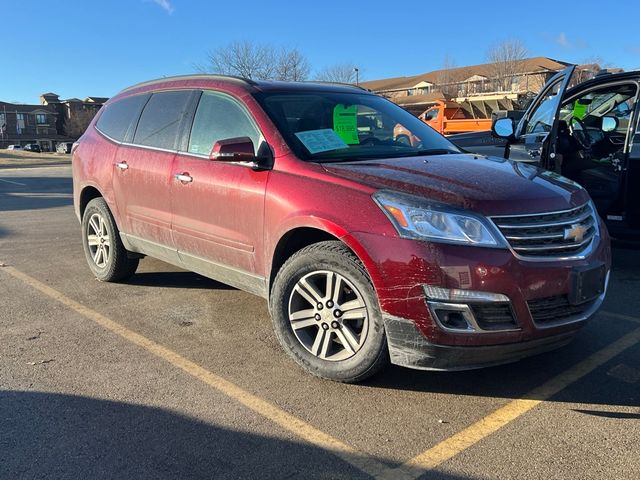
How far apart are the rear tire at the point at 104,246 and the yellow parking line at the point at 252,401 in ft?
2.00

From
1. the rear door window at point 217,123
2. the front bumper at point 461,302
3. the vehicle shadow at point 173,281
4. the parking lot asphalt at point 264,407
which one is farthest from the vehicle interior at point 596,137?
the vehicle shadow at point 173,281

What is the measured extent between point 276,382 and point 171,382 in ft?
2.09

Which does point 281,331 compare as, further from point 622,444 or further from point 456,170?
point 622,444

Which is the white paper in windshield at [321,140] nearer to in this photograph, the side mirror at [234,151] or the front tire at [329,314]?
the side mirror at [234,151]

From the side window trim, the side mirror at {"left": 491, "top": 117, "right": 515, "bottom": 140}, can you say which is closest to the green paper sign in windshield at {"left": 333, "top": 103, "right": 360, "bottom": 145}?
the side window trim

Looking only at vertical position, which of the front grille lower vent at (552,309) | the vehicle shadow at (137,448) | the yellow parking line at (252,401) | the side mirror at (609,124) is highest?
the side mirror at (609,124)

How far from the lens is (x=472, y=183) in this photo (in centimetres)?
318

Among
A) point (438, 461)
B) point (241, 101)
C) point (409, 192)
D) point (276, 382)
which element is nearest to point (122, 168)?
point (241, 101)

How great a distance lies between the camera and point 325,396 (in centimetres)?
323

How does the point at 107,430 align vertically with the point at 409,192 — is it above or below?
below

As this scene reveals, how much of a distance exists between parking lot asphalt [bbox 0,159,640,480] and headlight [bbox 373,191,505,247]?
96cm

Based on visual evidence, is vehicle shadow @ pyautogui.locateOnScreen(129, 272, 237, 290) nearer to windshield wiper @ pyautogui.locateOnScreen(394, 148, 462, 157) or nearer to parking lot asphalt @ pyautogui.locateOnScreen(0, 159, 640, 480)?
parking lot asphalt @ pyautogui.locateOnScreen(0, 159, 640, 480)

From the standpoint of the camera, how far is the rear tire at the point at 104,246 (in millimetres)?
5332

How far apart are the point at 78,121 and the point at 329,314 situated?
102 metres
